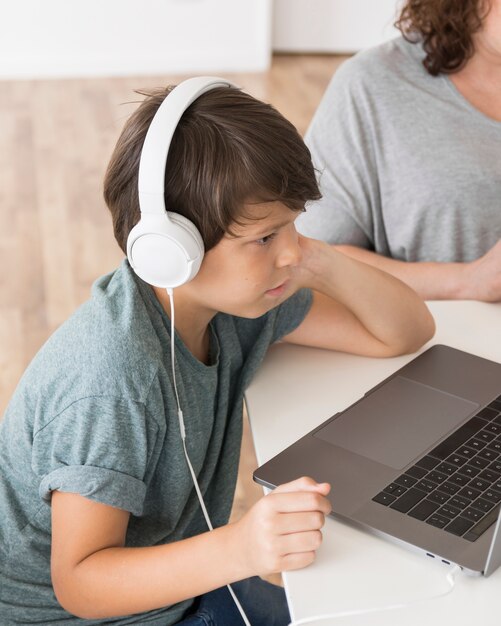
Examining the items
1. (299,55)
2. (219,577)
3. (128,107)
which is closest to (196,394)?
(219,577)

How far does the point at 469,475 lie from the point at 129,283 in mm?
408

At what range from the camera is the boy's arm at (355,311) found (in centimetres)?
119

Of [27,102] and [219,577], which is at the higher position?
[219,577]

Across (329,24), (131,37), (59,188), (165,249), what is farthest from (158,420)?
(329,24)

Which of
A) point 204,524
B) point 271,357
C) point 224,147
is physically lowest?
point 204,524

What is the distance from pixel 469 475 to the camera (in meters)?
0.95

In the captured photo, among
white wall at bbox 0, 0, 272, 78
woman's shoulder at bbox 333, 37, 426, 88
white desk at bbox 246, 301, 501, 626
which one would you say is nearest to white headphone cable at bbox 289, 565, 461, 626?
white desk at bbox 246, 301, 501, 626

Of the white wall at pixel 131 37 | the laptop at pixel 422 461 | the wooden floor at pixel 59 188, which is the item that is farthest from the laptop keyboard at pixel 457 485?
the white wall at pixel 131 37

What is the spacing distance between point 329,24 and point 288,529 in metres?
4.28

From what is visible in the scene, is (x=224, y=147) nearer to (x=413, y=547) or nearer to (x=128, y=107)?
(x=413, y=547)

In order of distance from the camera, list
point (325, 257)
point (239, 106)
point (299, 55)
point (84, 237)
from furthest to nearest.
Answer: point (299, 55) < point (84, 237) < point (325, 257) < point (239, 106)

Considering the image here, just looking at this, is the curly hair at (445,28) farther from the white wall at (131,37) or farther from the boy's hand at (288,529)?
the white wall at (131,37)

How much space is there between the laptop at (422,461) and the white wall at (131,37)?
3765 mm

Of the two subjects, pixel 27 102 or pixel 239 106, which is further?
pixel 27 102
